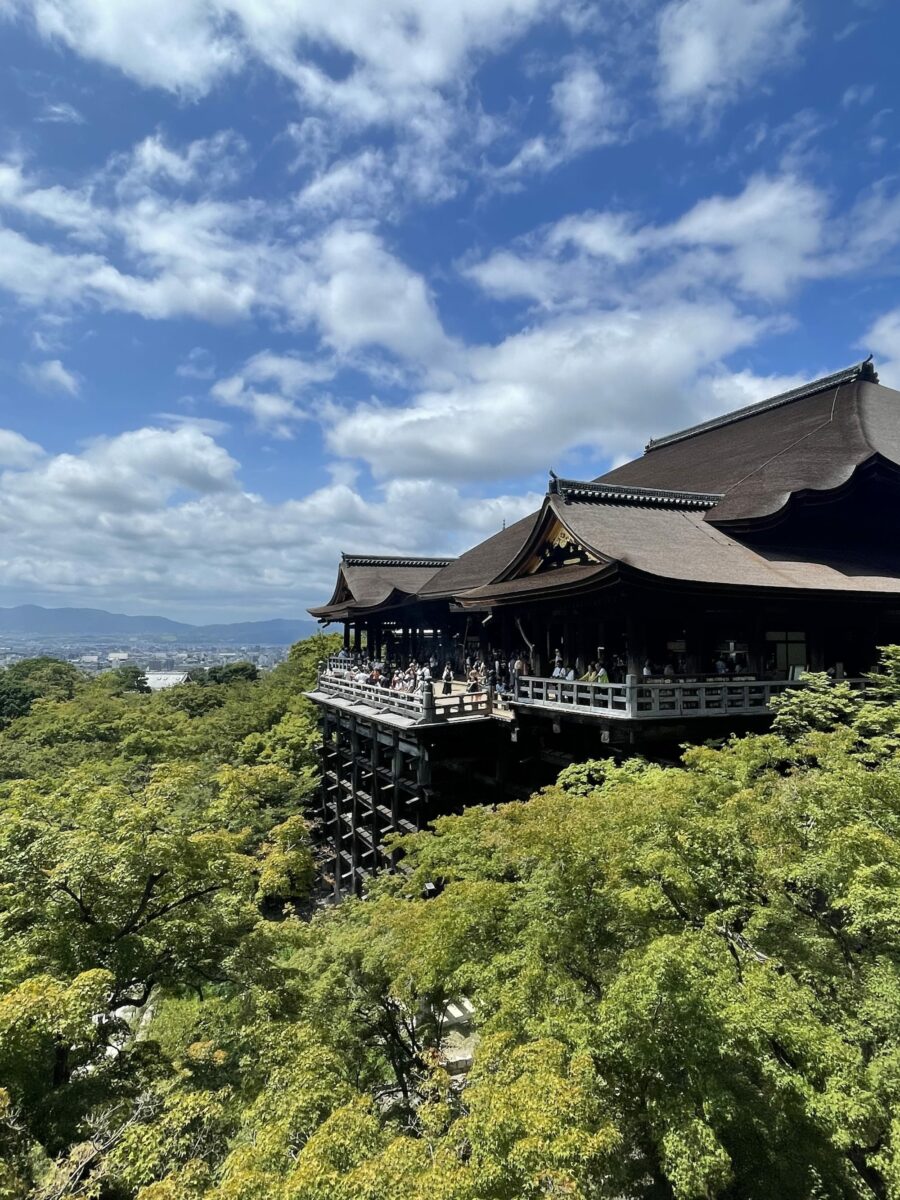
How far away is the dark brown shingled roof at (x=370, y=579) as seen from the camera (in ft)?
96.0

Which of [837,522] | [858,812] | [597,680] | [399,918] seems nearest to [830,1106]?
[858,812]

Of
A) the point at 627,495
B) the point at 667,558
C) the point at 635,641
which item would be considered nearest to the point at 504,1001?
the point at 635,641

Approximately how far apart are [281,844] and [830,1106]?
10.5 m

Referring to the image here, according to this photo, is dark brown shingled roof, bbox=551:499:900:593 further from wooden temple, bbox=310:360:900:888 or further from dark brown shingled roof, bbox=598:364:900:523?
dark brown shingled roof, bbox=598:364:900:523

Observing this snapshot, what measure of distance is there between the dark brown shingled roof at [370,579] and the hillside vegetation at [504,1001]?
1935cm

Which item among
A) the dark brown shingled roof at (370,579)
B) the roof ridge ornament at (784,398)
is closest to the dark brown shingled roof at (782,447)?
the roof ridge ornament at (784,398)

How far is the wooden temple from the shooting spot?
12.4 meters

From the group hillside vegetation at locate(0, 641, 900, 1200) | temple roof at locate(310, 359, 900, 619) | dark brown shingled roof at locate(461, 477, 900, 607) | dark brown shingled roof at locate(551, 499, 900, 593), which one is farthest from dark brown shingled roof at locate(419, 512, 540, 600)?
hillside vegetation at locate(0, 641, 900, 1200)

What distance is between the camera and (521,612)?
713 inches

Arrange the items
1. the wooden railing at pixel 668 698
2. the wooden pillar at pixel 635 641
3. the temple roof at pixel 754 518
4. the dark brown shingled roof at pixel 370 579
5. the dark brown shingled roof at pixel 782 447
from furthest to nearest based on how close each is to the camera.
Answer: the dark brown shingled roof at pixel 370 579
the dark brown shingled roof at pixel 782 447
the temple roof at pixel 754 518
the wooden pillar at pixel 635 641
the wooden railing at pixel 668 698

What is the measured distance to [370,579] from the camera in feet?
101

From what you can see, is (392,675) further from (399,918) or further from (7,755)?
(7,755)

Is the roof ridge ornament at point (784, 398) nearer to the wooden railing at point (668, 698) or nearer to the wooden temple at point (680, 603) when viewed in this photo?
the wooden temple at point (680, 603)

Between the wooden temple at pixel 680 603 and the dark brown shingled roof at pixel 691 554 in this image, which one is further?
the dark brown shingled roof at pixel 691 554
